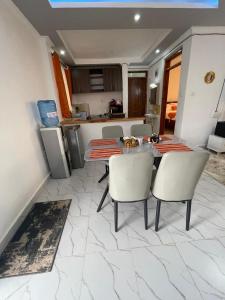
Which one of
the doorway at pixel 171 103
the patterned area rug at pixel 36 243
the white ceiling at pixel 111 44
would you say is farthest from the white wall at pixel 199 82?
the patterned area rug at pixel 36 243

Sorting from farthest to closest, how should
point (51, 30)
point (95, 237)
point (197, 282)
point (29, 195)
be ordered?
point (51, 30)
point (29, 195)
point (95, 237)
point (197, 282)

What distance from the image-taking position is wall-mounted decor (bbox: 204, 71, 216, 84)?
10.9 ft

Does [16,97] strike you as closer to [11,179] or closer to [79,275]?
[11,179]

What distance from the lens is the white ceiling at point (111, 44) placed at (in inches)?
126

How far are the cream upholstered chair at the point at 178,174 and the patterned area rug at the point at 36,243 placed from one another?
118cm

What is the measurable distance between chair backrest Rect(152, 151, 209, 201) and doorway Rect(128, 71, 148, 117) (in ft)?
19.3

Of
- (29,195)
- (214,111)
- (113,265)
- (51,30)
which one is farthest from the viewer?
(214,111)

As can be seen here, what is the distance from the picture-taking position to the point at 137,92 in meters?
6.68

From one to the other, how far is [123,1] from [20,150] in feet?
8.37

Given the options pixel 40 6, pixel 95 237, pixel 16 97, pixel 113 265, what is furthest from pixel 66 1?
pixel 113 265

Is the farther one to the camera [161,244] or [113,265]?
[161,244]

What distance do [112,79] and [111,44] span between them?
5.01 feet

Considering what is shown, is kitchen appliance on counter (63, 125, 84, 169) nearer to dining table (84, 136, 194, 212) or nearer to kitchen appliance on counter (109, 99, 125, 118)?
dining table (84, 136, 194, 212)

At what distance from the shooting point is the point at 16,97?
78.2 inches
